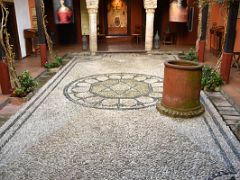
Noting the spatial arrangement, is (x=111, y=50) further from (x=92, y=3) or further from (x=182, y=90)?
(x=182, y=90)

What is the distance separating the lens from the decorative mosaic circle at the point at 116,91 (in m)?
5.62

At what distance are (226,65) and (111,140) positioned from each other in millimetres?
4057

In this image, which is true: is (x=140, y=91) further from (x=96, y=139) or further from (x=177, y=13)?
(x=177, y=13)

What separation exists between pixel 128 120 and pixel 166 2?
10368 millimetres

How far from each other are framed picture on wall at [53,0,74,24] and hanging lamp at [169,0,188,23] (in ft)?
16.2

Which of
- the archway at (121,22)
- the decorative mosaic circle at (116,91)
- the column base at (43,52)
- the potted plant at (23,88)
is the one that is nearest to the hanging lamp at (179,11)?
the archway at (121,22)

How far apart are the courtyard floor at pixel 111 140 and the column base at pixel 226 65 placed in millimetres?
1120

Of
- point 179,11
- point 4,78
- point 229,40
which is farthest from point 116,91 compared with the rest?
point 179,11

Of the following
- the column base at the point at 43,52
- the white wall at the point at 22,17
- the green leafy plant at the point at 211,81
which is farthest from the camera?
the white wall at the point at 22,17

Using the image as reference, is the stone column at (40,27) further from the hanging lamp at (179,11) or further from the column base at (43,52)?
the hanging lamp at (179,11)

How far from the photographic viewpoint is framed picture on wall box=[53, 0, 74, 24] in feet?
33.3

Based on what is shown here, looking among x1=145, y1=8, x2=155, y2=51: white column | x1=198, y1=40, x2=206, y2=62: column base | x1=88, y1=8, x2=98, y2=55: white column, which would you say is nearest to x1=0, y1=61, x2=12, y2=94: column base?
x1=88, y1=8, x2=98, y2=55: white column

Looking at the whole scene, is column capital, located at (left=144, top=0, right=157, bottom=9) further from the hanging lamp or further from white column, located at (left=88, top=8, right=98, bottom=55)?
white column, located at (left=88, top=8, right=98, bottom=55)

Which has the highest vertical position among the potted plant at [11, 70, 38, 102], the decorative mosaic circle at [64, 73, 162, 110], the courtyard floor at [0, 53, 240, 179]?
the potted plant at [11, 70, 38, 102]
